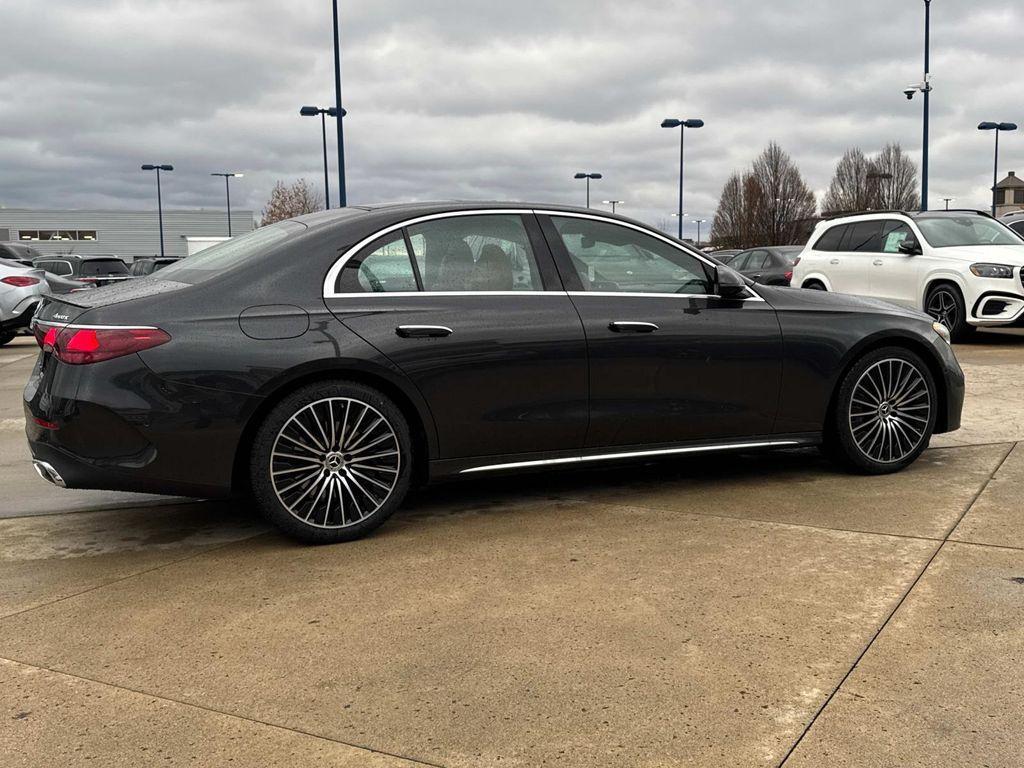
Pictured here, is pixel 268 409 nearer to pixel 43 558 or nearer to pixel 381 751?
pixel 43 558

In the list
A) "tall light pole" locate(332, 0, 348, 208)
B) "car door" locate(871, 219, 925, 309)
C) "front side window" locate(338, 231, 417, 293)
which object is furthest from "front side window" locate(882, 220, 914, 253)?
"tall light pole" locate(332, 0, 348, 208)

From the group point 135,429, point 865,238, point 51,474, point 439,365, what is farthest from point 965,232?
point 51,474

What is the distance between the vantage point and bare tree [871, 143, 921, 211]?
208ft

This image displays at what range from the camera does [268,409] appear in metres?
4.18

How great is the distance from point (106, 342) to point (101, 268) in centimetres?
→ 2434

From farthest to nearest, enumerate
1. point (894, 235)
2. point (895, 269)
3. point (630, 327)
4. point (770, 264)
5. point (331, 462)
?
1. point (770, 264)
2. point (894, 235)
3. point (895, 269)
4. point (630, 327)
5. point (331, 462)

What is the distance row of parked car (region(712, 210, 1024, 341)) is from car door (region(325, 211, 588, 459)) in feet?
30.3

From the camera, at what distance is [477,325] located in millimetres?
4516

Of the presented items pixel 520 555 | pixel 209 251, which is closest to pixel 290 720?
pixel 520 555

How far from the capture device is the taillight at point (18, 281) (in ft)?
46.8

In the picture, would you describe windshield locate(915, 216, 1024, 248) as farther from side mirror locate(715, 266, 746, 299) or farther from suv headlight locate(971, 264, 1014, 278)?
side mirror locate(715, 266, 746, 299)

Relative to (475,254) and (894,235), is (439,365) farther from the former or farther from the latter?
(894,235)

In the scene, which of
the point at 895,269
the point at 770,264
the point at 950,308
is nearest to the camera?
the point at 950,308

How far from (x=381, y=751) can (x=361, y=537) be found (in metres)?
1.87
